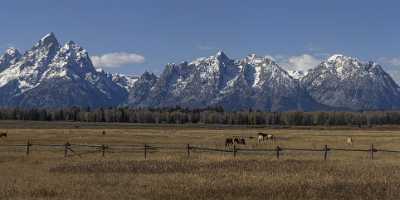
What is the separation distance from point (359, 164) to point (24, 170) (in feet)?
71.9

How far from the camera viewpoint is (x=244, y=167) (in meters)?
41.3

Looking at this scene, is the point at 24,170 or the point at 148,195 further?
the point at 24,170

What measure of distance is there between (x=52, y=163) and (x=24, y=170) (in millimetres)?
5855

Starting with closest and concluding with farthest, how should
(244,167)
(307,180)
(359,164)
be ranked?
(307,180)
(244,167)
(359,164)

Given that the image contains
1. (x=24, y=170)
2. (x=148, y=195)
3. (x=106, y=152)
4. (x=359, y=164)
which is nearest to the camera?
(x=148, y=195)

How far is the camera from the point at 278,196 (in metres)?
27.8

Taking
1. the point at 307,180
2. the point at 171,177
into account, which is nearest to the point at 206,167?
the point at 171,177

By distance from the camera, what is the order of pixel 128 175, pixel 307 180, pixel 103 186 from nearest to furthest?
1. pixel 103 186
2. pixel 307 180
3. pixel 128 175

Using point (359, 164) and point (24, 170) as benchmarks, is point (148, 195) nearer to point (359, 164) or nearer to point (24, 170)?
point (24, 170)

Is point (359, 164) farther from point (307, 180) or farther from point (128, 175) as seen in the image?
point (128, 175)

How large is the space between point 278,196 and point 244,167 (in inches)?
533

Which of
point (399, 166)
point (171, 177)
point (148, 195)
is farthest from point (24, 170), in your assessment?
point (399, 166)

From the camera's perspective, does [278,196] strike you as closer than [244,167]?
Yes

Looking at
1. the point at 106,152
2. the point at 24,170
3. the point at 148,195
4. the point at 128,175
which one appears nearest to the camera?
the point at 148,195
